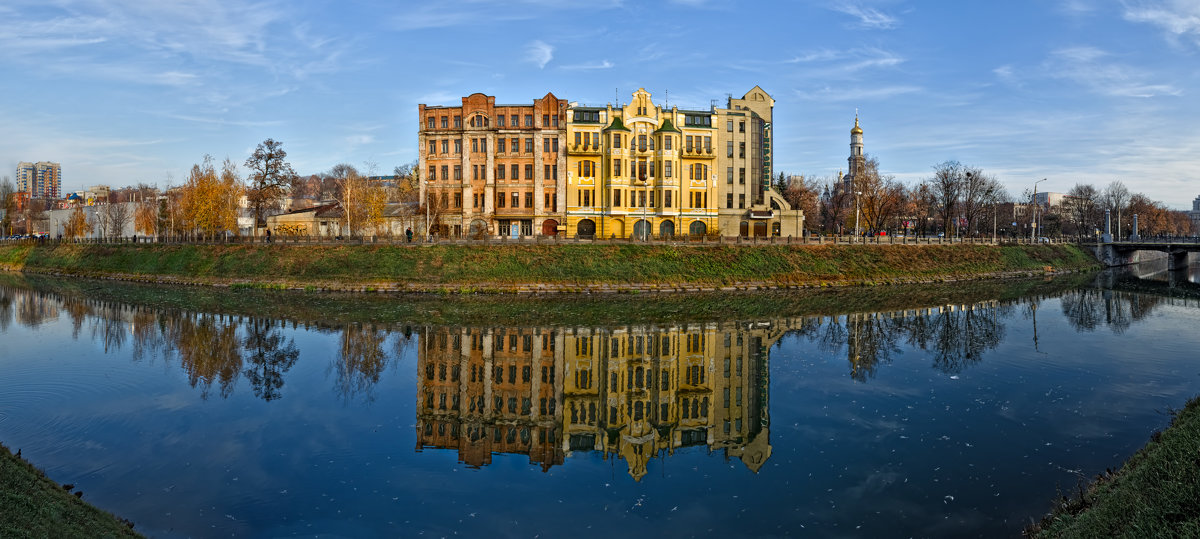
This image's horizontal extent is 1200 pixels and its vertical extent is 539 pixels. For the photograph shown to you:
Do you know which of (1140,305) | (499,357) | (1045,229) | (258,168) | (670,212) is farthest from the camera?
(1045,229)

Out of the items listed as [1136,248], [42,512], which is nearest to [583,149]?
[42,512]

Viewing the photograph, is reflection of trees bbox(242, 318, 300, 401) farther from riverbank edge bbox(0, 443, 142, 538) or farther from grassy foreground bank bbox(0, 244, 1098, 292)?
grassy foreground bank bbox(0, 244, 1098, 292)

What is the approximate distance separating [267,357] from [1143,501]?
3038 centimetres

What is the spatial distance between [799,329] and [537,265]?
27.6m

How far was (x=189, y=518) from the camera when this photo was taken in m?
13.5

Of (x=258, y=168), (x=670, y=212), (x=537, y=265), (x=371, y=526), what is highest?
(x=258, y=168)

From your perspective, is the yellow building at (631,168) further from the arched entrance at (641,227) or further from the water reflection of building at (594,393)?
the water reflection of building at (594,393)

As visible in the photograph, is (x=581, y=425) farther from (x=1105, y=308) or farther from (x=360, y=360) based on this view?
(x=1105, y=308)

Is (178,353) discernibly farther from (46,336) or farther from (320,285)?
(320,285)

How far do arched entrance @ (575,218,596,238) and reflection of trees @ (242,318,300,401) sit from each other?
39755 mm

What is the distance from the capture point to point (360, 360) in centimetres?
2931

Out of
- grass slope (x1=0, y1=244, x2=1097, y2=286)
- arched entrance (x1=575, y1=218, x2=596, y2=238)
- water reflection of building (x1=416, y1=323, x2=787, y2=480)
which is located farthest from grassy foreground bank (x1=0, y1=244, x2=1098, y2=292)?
water reflection of building (x1=416, y1=323, x2=787, y2=480)

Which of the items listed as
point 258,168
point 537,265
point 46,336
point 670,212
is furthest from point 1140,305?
point 258,168

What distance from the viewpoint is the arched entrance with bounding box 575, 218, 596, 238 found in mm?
75062
